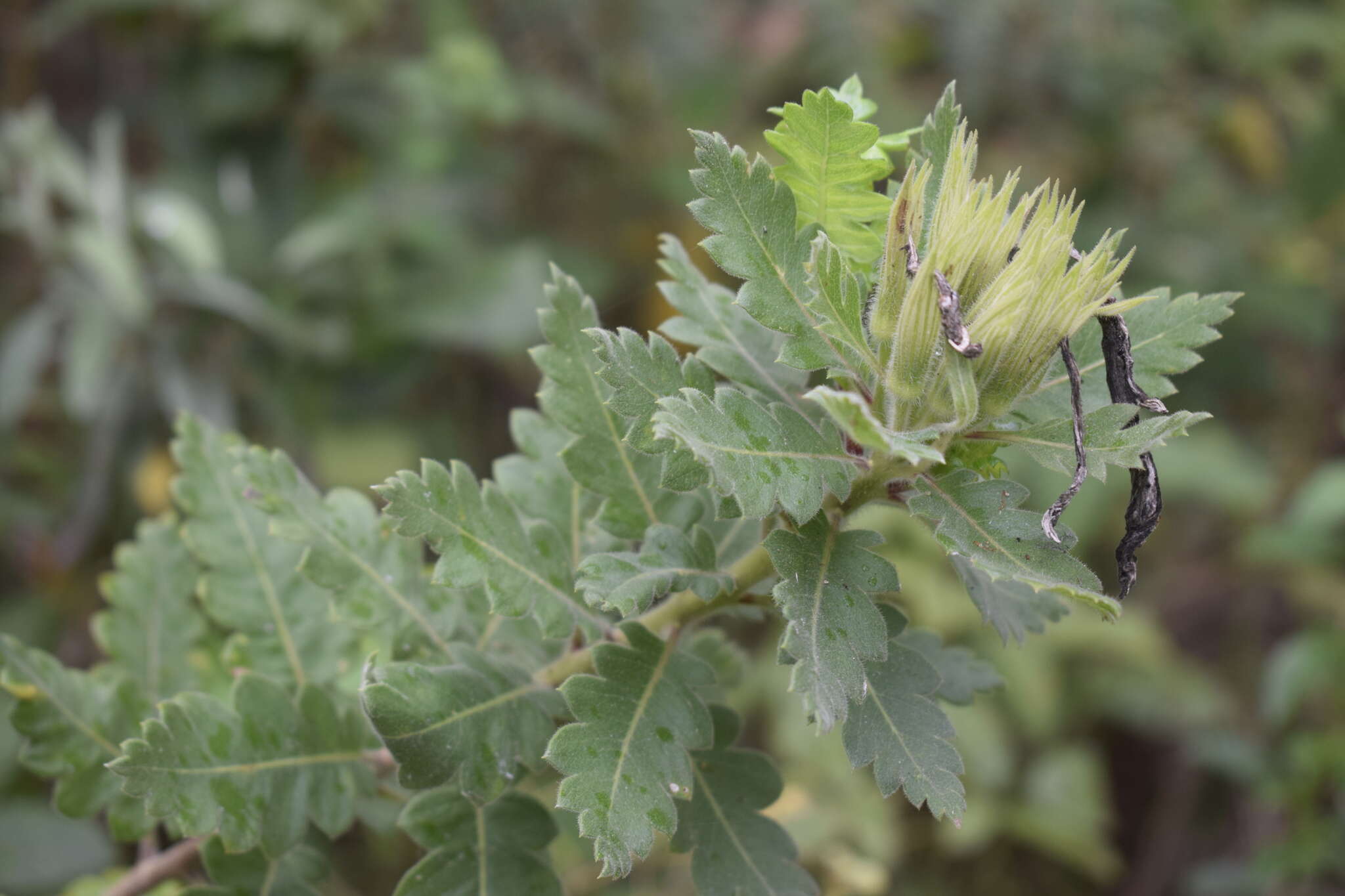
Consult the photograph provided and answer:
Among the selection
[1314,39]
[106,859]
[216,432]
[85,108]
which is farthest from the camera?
[1314,39]

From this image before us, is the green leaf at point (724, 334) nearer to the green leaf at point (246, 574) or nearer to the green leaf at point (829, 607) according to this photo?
the green leaf at point (829, 607)

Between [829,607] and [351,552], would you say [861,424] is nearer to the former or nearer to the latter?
[829,607]

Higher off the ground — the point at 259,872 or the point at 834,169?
the point at 834,169

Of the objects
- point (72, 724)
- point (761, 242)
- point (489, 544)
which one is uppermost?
point (761, 242)

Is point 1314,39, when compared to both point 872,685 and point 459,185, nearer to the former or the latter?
point 459,185

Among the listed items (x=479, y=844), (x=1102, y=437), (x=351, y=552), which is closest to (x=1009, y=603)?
(x=1102, y=437)

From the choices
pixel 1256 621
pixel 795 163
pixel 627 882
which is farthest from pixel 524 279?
pixel 1256 621

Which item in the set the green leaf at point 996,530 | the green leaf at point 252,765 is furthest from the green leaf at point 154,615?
the green leaf at point 996,530
